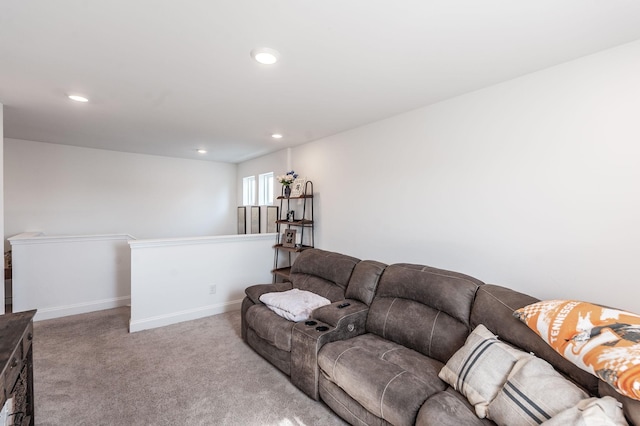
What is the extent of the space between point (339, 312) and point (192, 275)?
227 centimetres

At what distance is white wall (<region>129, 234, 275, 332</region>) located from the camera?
341cm

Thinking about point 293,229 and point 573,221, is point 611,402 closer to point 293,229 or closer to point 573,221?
point 573,221

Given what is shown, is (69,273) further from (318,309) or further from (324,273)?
(318,309)

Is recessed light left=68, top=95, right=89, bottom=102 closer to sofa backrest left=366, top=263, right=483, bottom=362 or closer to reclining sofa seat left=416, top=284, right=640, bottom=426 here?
sofa backrest left=366, top=263, right=483, bottom=362

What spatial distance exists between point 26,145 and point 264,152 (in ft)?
11.4

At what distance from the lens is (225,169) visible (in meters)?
6.12

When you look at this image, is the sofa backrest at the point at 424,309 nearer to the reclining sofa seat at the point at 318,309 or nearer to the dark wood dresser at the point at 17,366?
the reclining sofa seat at the point at 318,309

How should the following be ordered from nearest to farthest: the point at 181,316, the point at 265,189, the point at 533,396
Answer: the point at 533,396, the point at 181,316, the point at 265,189

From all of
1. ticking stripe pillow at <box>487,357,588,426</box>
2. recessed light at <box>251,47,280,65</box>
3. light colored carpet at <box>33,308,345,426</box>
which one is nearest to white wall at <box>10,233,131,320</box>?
light colored carpet at <box>33,308,345,426</box>

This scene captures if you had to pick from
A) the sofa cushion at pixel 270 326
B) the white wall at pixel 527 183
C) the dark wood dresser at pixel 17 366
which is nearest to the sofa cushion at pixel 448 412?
the white wall at pixel 527 183

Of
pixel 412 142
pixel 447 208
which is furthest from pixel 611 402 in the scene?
pixel 412 142

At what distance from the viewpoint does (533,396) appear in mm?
1295

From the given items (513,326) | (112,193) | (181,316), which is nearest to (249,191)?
(112,193)

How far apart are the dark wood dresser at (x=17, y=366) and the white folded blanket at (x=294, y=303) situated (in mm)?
1658
